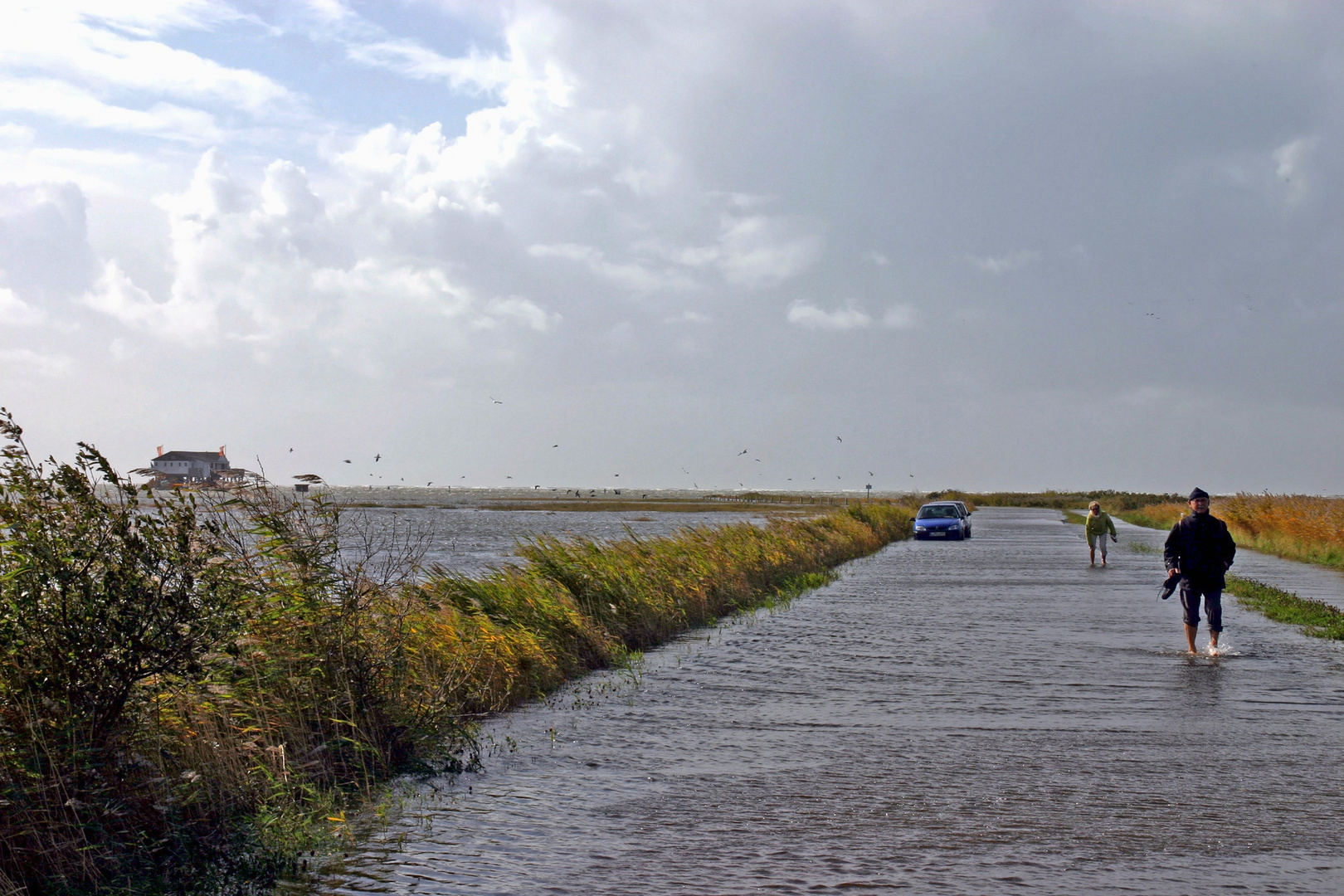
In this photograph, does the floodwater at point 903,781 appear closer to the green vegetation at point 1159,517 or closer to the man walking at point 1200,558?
the man walking at point 1200,558

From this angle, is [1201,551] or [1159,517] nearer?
[1201,551]

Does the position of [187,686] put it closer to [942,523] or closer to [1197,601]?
[1197,601]

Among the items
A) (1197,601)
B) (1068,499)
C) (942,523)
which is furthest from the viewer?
(1068,499)

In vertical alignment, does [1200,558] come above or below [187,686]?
above

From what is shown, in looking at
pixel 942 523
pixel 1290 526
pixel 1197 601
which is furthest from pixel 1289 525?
pixel 1197 601

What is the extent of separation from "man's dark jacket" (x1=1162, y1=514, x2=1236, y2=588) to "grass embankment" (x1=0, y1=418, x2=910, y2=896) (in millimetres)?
8753

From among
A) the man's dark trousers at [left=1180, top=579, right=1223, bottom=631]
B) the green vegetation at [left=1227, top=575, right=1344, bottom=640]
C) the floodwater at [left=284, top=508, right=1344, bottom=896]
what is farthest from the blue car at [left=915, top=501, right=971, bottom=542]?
the man's dark trousers at [left=1180, top=579, right=1223, bottom=631]

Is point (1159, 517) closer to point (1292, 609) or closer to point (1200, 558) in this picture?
point (1292, 609)

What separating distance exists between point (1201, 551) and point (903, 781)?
7.72 m

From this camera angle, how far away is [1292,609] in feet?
65.3

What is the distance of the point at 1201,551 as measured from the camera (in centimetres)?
1422

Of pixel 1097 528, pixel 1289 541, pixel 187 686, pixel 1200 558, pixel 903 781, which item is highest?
pixel 1200 558

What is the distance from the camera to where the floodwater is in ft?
20.3

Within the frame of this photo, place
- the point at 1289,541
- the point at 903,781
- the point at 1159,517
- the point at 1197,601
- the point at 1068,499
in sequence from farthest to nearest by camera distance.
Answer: the point at 1068,499 → the point at 1159,517 → the point at 1289,541 → the point at 1197,601 → the point at 903,781
